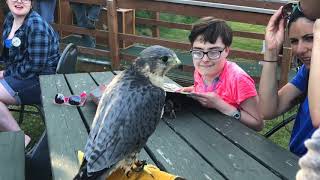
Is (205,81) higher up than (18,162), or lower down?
higher up

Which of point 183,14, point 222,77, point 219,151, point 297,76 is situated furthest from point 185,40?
point 219,151

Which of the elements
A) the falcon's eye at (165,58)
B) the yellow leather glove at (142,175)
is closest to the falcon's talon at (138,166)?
the yellow leather glove at (142,175)

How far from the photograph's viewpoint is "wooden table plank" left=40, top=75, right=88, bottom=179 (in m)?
1.90

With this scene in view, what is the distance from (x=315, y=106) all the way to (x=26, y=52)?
2743 millimetres

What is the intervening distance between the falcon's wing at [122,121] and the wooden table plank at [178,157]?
26 cm

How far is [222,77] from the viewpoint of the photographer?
2816 millimetres

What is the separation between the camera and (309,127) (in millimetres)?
2309

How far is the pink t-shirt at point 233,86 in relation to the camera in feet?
8.81

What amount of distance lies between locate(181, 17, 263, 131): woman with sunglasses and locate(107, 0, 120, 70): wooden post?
10.4 feet

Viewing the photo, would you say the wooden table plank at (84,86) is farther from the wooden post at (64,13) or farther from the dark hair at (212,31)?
the wooden post at (64,13)

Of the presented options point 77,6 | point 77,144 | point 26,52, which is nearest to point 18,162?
point 77,144

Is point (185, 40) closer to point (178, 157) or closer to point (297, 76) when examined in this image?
point (297, 76)

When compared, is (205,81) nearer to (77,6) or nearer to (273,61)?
(273,61)

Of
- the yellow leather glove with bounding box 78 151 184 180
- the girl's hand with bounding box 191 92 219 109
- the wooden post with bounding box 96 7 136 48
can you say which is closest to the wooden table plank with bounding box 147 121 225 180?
the yellow leather glove with bounding box 78 151 184 180
